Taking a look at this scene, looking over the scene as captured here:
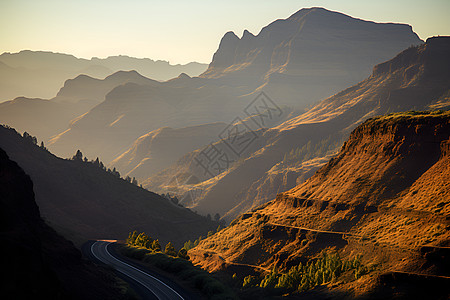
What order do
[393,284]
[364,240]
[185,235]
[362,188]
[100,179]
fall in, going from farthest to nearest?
[100,179]
[185,235]
[362,188]
[364,240]
[393,284]

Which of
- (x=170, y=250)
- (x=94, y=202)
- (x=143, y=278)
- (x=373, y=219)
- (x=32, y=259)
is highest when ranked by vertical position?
(x=32, y=259)

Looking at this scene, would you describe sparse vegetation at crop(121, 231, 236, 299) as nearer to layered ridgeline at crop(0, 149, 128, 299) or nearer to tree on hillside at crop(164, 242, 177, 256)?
tree on hillside at crop(164, 242, 177, 256)

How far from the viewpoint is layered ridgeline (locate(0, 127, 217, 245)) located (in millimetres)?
140000

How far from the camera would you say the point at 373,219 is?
62125mm

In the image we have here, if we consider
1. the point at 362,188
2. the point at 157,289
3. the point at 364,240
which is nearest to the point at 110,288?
the point at 157,289

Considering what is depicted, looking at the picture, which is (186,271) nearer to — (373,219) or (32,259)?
(373,219)

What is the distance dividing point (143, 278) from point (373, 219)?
113 feet

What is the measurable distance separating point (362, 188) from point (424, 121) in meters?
15.0

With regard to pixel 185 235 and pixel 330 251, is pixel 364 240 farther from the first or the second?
pixel 185 235

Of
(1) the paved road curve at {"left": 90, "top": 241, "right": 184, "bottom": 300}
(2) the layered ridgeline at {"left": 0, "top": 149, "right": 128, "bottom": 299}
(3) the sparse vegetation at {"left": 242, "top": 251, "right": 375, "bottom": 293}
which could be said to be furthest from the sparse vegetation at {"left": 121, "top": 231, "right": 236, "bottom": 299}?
(2) the layered ridgeline at {"left": 0, "top": 149, "right": 128, "bottom": 299}

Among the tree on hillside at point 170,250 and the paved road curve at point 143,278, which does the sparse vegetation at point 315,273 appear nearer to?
the paved road curve at point 143,278

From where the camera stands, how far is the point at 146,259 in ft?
219

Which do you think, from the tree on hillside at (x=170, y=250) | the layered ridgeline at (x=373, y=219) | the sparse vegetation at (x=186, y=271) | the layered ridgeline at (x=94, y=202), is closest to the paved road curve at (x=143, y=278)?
the sparse vegetation at (x=186, y=271)

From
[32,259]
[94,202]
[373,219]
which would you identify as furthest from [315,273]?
[94,202]
